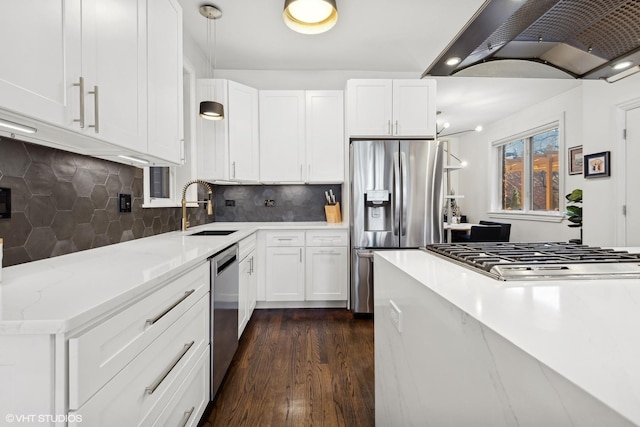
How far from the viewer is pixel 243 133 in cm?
330

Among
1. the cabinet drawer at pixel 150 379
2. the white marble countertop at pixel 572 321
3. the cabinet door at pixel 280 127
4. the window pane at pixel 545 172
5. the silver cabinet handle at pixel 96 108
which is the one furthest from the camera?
the window pane at pixel 545 172

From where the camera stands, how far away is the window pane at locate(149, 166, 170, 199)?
2365 mm

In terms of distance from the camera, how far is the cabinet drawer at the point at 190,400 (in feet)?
Result: 3.75

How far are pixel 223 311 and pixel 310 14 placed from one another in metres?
2.07

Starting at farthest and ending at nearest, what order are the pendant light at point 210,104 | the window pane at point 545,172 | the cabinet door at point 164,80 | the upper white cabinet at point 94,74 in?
the window pane at point 545,172 < the pendant light at point 210,104 < the cabinet door at point 164,80 < the upper white cabinet at point 94,74

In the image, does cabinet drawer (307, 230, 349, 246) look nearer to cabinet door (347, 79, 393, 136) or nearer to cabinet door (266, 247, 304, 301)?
cabinet door (266, 247, 304, 301)

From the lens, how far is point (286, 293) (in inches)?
127

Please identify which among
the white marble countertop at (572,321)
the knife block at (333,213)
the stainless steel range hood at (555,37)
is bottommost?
the white marble countertop at (572,321)

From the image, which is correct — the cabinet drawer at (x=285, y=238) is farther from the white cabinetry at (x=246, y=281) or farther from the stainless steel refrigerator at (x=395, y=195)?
→ the stainless steel refrigerator at (x=395, y=195)

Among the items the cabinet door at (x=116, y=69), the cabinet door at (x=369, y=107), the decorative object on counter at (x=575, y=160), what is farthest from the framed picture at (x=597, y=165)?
the cabinet door at (x=116, y=69)

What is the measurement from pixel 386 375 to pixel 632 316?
35.0 inches

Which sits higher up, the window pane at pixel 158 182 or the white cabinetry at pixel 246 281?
the window pane at pixel 158 182

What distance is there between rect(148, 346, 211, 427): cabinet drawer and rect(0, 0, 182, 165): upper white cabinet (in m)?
1.03

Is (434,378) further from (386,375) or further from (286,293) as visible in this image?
(286,293)
